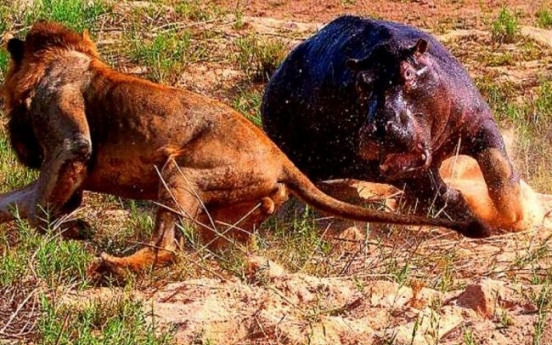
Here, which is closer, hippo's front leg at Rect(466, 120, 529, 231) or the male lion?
the male lion

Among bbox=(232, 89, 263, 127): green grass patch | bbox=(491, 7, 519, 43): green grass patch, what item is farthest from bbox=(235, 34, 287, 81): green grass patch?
bbox=(491, 7, 519, 43): green grass patch

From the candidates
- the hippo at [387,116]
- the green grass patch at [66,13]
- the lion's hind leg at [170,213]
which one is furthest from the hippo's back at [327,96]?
the green grass patch at [66,13]

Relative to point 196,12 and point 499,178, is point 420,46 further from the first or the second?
point 196,12

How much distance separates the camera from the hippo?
22.1ft

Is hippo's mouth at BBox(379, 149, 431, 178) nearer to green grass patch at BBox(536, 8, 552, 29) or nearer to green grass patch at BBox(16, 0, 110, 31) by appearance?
green grass patch at BBox(16, 0, 110, 31)

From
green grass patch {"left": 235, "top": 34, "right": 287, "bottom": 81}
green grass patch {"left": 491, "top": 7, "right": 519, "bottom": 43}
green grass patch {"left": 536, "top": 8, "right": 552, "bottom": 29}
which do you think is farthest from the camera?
green grass patch {"left": 536, "top": 8, "right": 552, "bottom": 29}

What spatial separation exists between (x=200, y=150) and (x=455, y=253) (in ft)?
4.87

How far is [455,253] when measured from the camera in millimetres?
6324

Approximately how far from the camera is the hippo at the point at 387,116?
266 inches

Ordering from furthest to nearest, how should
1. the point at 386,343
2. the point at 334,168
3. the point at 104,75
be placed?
the point at 334,168
the point at 104,75
the point at 386,343

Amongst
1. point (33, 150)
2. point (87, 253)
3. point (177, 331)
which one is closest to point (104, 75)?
point (33, 150)

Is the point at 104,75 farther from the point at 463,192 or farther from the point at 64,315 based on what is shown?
the point at 463,192

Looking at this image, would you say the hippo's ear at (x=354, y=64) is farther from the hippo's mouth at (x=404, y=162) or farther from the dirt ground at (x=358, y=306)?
the dirt ground at (x=358, y=306)

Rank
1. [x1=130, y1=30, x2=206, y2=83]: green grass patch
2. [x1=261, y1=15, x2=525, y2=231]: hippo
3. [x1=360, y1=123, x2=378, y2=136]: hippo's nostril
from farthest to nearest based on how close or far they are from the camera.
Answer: [x1=130, y1=30, x2=206, y2=83]: green grass patch
[x1=261, y1=15, x2=525, y2=231]: hippo
[x1=360, y1=123, x2=378, y2=136]: hippo's nostril
